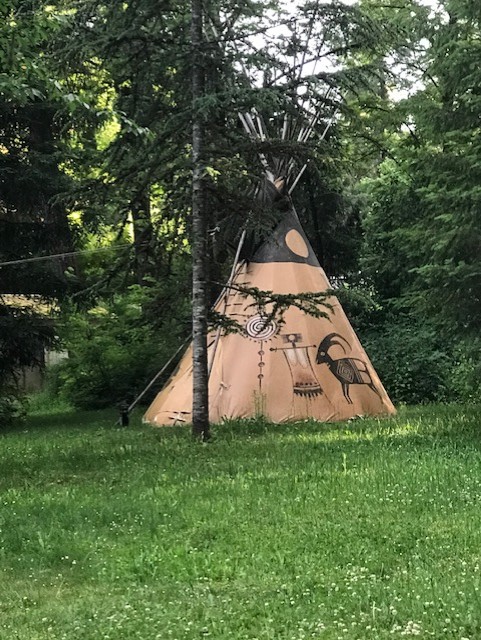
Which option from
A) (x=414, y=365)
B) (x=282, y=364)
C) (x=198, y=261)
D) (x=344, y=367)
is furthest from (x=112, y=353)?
(x=198, y=261)

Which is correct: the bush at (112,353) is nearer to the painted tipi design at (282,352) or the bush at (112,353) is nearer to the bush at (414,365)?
the painted tipi design at (282,352)

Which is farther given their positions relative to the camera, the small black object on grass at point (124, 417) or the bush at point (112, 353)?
the bush at point (112, 353)

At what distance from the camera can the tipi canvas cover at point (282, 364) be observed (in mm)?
13383

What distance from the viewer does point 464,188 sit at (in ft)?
33.3

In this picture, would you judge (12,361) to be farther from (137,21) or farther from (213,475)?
(213,475)

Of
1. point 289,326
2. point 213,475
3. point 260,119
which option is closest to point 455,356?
point 289,326

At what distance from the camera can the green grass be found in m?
4.21

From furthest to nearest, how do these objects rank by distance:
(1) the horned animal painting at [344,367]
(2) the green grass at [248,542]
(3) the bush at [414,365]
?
(3) the bush at [414,365], (1) the horned animal painting at [344,367], (2) the green grass at [248,542]

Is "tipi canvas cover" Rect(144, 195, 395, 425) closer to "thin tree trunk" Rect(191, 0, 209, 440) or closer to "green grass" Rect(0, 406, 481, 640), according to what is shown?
"thin tree trunk" Rect(191, 0, 209, 440)

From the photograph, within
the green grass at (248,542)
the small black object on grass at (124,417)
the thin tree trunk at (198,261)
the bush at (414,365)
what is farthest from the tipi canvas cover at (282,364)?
the bush at (414,365)

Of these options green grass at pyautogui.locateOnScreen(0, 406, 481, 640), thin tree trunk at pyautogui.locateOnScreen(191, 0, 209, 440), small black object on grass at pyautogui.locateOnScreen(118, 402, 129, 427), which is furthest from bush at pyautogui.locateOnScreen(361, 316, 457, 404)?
thin tree trunk at pyautogui.locateOnScreen(191, 0, 209, 440)

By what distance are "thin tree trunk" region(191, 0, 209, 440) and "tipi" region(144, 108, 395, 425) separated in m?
1.87

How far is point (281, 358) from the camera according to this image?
13711 mm

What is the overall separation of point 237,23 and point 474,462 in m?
8.29
